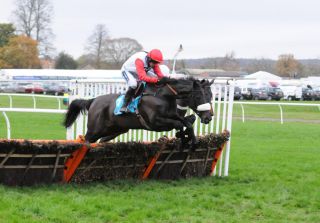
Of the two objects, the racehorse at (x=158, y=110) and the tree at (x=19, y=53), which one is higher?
the tree at (x=19, y=53)

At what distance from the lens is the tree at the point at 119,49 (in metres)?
66.4

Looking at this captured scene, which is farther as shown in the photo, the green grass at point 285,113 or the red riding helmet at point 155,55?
the green grass at point 285,113

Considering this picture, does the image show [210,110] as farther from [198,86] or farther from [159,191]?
[159,191]

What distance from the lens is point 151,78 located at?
680 centimetres

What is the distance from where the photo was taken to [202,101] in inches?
260

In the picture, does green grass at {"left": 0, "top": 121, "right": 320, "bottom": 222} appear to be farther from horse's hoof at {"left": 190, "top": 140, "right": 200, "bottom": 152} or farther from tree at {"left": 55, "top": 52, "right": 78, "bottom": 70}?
tree at {"left": 55, "top": 52, "right": 78, "bottom": 70}

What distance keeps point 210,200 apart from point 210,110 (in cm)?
119

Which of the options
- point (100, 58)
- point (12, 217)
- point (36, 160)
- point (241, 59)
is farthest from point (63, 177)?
point (241, 59)

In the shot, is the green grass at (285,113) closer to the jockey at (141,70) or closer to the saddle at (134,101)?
the jockey at (141,70)

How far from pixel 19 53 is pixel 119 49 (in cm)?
1247

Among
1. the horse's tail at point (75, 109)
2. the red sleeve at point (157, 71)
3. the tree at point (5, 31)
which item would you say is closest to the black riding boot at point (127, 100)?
the red sleeve at point (157, 71)

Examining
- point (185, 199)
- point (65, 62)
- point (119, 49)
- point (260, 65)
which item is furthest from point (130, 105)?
point (260, 65)

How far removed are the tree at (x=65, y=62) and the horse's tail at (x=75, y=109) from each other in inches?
2560

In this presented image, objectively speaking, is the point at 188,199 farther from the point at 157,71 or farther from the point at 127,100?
the point at 157,71
